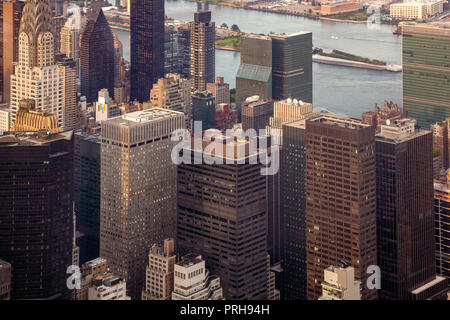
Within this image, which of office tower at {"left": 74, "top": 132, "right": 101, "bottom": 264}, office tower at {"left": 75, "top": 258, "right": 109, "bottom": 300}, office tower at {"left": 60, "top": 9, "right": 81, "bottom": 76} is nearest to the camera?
office tower at {"left": 75, "top": 258, "right": 109, "bottom": 300}

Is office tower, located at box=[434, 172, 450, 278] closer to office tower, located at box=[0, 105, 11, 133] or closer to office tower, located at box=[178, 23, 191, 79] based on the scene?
office tower, located at box=[0, 105, 11, 133]

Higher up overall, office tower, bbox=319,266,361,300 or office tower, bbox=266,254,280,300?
office tower, bbox=319,266,361,300

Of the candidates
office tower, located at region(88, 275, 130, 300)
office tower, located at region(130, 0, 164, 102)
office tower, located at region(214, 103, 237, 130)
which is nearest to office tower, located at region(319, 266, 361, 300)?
office tower, located at region(88, 275, 130, 300)

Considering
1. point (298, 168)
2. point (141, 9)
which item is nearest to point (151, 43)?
point (141, 9)

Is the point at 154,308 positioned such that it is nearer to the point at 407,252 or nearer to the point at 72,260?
the point at 72,260

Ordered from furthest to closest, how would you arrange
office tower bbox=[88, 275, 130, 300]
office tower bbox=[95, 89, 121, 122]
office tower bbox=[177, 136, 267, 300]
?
office tower bbox=[95, 89, 121, 122] → office tower bbox=[177, 136, 267, 300] → office tower bbox=[88, 275, 130, 300]

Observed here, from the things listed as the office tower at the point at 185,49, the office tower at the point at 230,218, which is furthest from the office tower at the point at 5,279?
the office tower at the point at 185,49

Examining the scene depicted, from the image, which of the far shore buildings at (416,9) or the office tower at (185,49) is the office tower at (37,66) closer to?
the office tower at (185,49)
